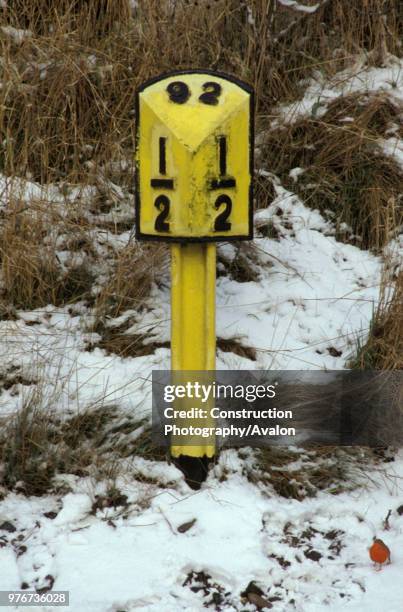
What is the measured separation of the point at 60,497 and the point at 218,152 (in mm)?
1119

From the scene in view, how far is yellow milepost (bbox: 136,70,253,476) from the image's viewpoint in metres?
1.96

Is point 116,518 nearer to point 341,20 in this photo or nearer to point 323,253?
point 323,253

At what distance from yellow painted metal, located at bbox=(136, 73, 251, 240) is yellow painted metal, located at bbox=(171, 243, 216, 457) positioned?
0.37 ft

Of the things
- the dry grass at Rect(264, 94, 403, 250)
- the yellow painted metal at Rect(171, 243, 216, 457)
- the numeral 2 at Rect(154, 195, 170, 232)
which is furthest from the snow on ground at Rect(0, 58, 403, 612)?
the numeral 2 at Rect(154, 195, 170, 232)

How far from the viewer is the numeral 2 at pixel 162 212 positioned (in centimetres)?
201

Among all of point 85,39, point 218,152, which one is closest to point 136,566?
point 218,152

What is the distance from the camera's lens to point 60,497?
7.24 ft


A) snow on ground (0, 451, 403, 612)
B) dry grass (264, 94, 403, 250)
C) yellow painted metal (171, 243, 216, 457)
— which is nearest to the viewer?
snow on ground (0, 451, 403, 612)

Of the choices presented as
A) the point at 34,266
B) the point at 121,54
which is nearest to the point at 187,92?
the point at 34,266

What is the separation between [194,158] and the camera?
196 centimetres

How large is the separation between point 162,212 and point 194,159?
17 cm

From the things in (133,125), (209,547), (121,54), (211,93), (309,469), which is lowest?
(209,547)

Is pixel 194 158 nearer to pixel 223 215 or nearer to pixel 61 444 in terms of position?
pixel 223 215

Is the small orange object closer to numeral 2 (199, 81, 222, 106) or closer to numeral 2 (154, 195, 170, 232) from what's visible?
numeral 2 (154, 195, 170, 232)
